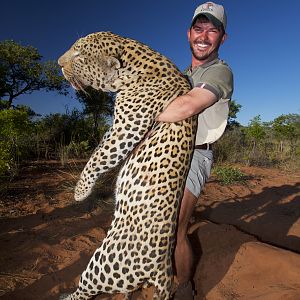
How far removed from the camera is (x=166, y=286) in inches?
102

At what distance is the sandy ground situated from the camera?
3805 mm

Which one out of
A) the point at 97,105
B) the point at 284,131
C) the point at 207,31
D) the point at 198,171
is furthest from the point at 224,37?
the point at 284,131

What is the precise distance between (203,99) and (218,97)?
0.17m

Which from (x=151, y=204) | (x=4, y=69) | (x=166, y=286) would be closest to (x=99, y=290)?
(x=166, y=286)

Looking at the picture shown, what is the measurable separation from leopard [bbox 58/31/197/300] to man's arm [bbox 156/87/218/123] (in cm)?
7

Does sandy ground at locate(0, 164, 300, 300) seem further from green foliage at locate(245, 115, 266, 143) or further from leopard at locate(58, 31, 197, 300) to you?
green foliage at locate(245, 115, 266, 143)

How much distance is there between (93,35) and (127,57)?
36 cm

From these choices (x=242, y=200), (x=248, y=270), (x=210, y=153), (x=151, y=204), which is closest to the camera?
(x=151, y=204)

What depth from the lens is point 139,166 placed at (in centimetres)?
253

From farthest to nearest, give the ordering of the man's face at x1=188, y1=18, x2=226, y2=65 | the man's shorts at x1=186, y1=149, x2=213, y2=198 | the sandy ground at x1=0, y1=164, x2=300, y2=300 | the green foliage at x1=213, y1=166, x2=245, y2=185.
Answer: the green foliage at x1=213, y1=166, x2=245, y2=185 < the sandy ground at x1=0, y1=164, x2=300, y2=300 < the man's shorts at x1=186, y1=149, x2=213, y2=198 < the man's face at x1=188, y1=18, x2=226, y2=65

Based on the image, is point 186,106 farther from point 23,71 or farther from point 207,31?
point 23,71

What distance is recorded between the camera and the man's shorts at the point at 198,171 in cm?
310

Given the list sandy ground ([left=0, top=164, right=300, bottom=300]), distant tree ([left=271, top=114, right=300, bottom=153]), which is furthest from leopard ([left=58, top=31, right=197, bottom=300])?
distant tree ([left=271, top=114, right=300, bottom=153])

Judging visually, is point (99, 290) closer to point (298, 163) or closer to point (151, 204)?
point (151, 204)
